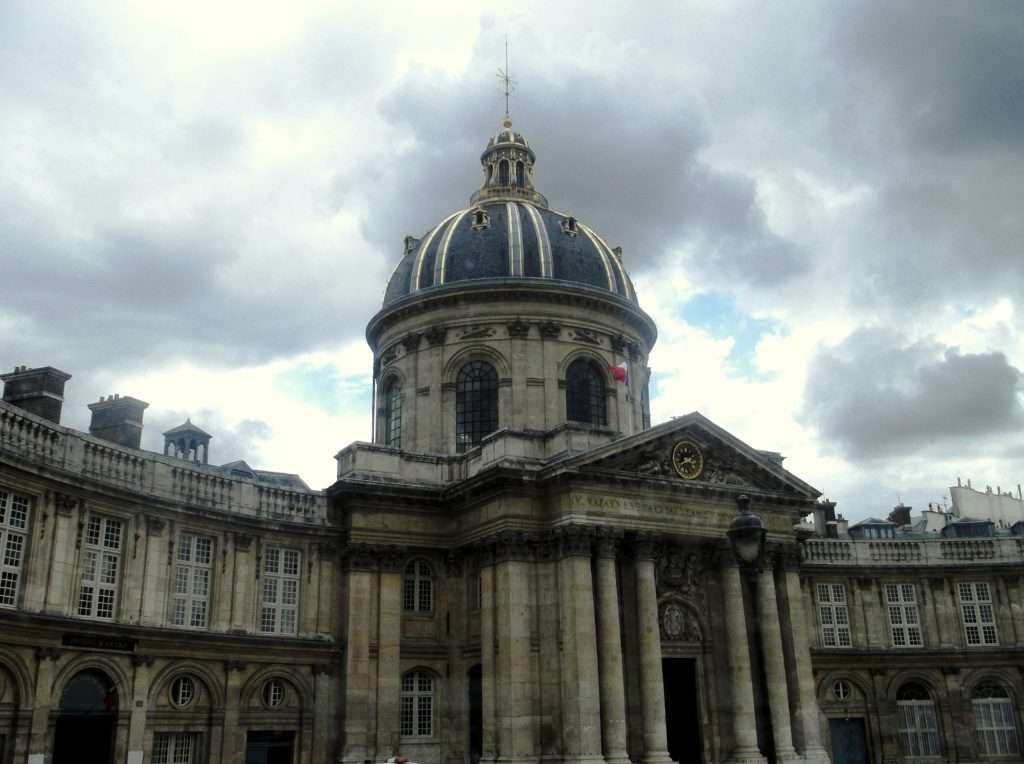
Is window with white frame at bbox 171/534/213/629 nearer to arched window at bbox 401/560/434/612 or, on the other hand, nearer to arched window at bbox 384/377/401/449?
arched window at bbox 401/560/434/612

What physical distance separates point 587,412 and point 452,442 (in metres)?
5.99

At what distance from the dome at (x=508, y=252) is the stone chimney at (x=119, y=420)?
1406cm

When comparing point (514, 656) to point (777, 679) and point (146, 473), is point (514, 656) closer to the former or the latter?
point (777, 679)

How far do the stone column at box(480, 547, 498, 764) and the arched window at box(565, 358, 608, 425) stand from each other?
970 cm

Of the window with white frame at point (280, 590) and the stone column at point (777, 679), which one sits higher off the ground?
the window with white frame at point (280, 590)

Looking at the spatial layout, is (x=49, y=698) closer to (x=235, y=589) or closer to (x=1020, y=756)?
(x=235, y=589)

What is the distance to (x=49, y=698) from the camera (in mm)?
29125

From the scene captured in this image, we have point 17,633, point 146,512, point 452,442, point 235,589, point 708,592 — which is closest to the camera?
point 17,633

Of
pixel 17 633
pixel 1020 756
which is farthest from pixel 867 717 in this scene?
pixel 17 633

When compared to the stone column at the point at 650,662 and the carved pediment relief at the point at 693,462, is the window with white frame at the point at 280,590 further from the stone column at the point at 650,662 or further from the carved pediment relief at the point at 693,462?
the stone column at the point at 650,662

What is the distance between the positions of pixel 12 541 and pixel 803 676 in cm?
2743

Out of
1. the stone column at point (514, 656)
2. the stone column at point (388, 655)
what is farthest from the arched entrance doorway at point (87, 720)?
the stone column at point (514, 656)

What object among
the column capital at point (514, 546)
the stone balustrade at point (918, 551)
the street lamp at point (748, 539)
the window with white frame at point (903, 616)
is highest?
the stone balustrade at point (918, 551)

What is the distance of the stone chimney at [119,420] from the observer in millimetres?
36219
